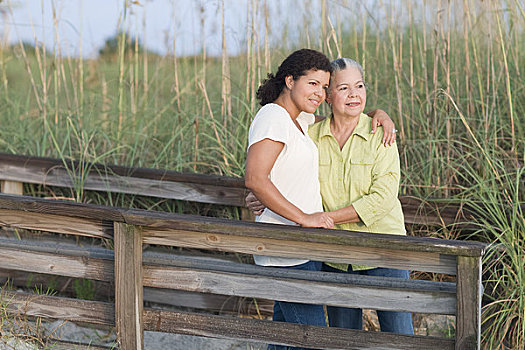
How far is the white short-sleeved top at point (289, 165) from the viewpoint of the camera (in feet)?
8.25

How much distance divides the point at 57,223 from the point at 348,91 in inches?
54.4

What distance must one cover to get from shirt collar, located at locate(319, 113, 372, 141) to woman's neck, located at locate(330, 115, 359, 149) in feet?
0.09

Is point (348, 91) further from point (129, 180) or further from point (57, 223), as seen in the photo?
point (129, 180)

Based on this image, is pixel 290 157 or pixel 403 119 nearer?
pixel 290 157

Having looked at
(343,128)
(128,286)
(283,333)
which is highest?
(343,128)

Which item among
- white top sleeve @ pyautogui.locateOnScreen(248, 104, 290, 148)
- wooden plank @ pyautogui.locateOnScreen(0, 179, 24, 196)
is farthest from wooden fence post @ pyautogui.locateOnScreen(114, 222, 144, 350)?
wooden plank @ pyautogui.locateOnScreen(0, 179, 24, 196)

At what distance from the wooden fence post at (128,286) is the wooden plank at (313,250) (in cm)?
7

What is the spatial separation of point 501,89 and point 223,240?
2.80 metres

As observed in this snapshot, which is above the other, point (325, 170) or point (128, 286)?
point (325, 170)

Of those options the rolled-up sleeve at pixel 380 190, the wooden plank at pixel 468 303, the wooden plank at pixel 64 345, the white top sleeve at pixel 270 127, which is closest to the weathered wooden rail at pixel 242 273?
the wooden plank at pixel 468 303

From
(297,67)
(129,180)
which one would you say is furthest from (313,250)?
(129,180)

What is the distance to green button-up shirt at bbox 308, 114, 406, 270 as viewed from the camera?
8.85 ft

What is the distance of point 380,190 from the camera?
2.69 metres

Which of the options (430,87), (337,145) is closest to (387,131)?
(337,145)
